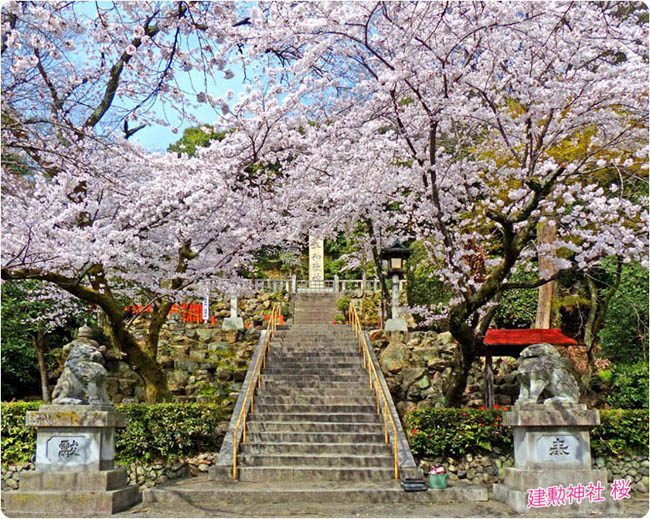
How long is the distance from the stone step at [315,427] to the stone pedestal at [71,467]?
3.26 meters

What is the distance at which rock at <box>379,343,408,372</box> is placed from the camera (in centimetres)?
1384

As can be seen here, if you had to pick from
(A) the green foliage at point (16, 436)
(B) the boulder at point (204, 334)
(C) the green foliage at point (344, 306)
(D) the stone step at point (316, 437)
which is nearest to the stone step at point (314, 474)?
(D) the stone step at point (316, 437)

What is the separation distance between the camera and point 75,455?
790cm

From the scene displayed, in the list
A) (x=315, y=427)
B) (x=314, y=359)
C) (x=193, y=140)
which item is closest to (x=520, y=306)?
(x=314, y=359)

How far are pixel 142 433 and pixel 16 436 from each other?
2.36 metres

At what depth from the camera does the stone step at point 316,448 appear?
1003 cm

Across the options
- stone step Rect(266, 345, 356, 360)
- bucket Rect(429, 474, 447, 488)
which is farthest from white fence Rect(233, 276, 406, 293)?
bucket Rect(429, 474, 447, 488)

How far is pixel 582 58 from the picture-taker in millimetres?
7609

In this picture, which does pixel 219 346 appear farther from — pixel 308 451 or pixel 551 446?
pixel 551 446

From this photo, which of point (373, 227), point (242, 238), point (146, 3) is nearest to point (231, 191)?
point (242, 238)

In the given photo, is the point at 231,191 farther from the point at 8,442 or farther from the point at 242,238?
the point at 8,442

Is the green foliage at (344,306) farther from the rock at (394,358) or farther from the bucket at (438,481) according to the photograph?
the bucket at (438,481)

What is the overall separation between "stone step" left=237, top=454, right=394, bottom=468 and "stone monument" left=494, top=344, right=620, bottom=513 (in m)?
2.19

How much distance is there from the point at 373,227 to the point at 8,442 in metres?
9.87
